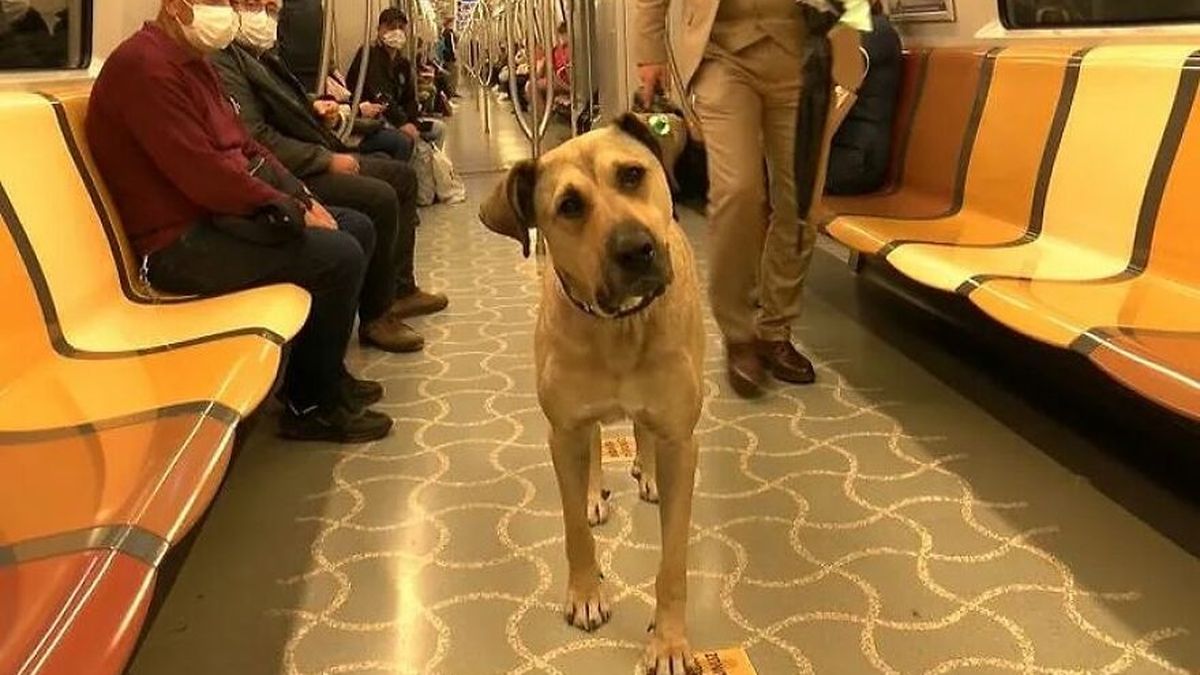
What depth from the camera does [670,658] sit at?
2006 mm

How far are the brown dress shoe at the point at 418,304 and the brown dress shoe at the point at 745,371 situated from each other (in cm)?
159

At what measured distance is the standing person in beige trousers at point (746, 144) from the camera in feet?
10.5

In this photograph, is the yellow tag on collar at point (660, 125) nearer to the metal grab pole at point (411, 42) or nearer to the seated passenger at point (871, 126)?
the seated passenger at point (871, 126)

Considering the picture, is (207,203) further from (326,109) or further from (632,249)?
(326,109)

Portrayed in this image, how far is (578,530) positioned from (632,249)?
1.99 feet

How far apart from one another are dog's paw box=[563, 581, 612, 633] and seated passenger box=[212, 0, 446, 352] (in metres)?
2.04

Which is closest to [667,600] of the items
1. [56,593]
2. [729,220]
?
[56,593]

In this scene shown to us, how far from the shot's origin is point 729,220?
332cm

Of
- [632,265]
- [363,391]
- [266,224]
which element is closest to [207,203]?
[266,224]

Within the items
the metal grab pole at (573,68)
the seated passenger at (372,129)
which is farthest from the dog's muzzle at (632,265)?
the metal grab pole at (573,68)

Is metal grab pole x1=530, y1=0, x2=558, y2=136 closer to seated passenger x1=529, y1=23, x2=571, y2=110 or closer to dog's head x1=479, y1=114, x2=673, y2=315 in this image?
seated passenger x1=529, y1=23, x2=571, y2=110

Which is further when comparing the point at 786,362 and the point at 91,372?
the point at 786,362

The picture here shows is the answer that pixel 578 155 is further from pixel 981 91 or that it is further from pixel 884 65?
pixel 884 65

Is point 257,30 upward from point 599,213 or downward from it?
upward
